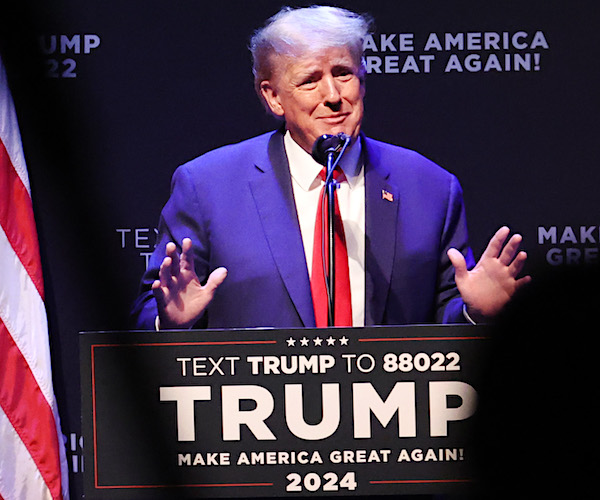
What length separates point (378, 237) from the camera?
329 centimetres

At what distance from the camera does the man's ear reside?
136 inches

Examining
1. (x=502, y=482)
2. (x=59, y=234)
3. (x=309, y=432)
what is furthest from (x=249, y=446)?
(x=59, y=234)

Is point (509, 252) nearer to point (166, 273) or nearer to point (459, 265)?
point (459, 265)

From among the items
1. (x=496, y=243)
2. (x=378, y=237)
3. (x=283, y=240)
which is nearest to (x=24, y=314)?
(x=283, y=240)

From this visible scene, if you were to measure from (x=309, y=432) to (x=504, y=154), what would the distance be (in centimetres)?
224

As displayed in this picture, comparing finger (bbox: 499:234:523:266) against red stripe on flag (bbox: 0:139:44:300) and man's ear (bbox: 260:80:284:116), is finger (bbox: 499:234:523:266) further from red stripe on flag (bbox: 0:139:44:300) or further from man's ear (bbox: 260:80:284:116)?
red stripe on flag (bbox: 0:139:44:300)

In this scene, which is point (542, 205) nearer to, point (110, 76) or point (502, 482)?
point (110, 76)

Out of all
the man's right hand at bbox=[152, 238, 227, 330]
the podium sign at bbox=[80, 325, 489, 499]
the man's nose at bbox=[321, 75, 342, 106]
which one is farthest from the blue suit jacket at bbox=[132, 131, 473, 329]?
the podium sign at bbox=[80, 325, 489, 499]

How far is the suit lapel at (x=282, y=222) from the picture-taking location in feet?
10.4

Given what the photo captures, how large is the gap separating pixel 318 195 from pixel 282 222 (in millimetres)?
179

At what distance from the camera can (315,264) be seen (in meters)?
3.23

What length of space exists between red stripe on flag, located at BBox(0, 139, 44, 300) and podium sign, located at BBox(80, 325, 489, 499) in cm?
186

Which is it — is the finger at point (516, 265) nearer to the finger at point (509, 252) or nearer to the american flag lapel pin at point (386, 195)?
the finger at point (509, 252)

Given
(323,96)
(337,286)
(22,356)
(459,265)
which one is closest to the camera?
(459,265)
